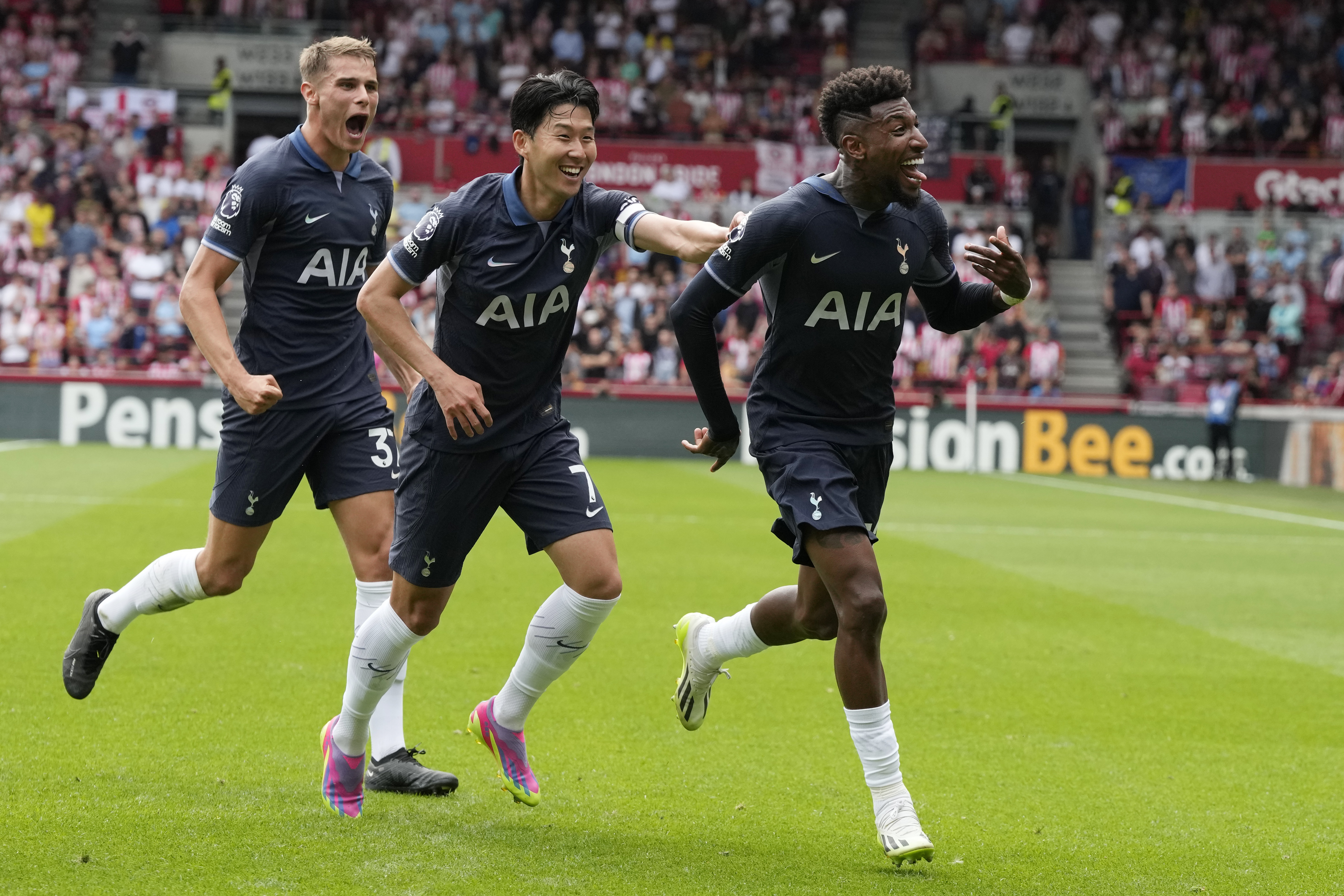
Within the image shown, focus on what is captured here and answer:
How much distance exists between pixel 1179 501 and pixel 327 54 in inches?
650

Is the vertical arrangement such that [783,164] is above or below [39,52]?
below

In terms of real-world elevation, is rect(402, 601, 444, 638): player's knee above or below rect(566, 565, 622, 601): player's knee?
below

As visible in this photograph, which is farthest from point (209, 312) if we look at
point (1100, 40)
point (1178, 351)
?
point (1100, 40)

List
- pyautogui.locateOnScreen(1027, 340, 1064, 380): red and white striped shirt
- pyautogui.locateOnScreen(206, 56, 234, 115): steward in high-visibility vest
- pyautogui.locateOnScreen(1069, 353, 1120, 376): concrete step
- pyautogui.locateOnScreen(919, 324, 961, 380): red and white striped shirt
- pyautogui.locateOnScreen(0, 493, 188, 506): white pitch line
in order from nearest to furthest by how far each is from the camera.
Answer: pyautogui.locateOnScreen(0, 493, 188, 506): white pitch line, pyautogui.locateOnScreen(919, 324, 961, 380): red and white striped shirt, pyautogui.locateOnScreen(1027, 340, 1064, 380): red and white striped shirt, pyautogui.locateOnScreen(1069, 353, 1120, 376): concrete step, pyautogui.locateOnScreen(206, 56, 234, 115): steward in high-visibility vest

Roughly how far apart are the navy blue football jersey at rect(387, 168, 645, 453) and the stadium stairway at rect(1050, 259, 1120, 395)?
81.1 feet

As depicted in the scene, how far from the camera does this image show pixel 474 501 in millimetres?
5070

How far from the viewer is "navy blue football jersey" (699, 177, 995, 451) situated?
16.3ft

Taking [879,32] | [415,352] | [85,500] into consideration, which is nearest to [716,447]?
[415,352]

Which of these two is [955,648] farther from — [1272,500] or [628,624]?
[1272,500]

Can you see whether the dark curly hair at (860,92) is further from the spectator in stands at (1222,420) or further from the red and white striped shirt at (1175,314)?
the red and white striped shirt at (1175,314)

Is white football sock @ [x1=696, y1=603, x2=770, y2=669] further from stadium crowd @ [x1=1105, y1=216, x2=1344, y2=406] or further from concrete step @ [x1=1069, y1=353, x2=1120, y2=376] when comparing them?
concrete step @ [x1=1069, y1=353, x2=1120, y2=376]

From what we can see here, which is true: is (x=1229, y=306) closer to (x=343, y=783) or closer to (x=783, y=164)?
(x=783, y=164)

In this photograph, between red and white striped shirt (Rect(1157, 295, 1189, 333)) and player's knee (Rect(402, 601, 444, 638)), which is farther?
red and white striped shirt (Rect(1157, 295, 1189, 333))

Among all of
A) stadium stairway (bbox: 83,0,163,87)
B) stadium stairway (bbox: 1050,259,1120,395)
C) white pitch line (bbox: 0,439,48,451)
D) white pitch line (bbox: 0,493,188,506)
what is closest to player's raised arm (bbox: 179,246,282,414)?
white pitch line (bbox: 0,493,188,506)
